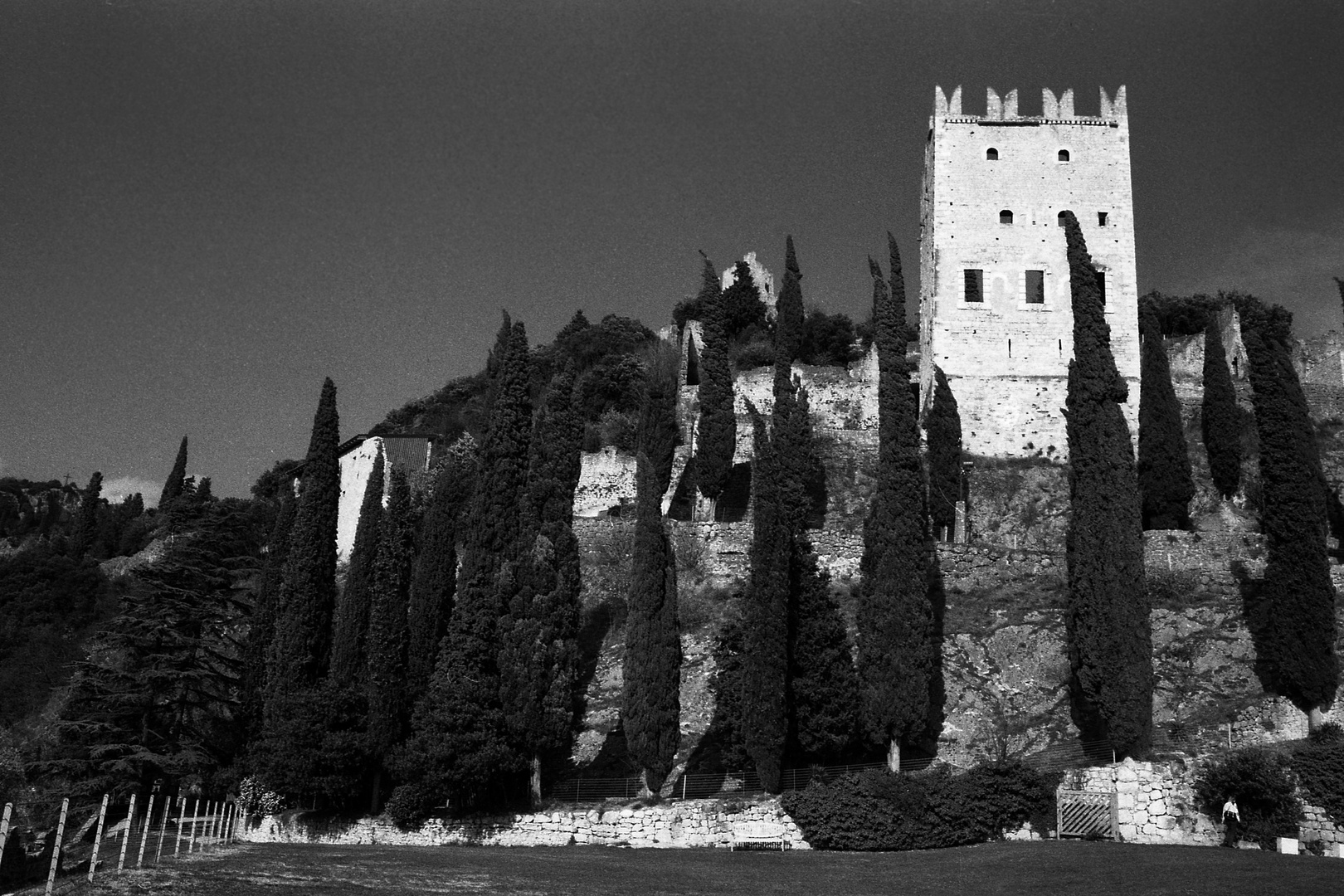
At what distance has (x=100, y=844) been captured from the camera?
84.8 feet

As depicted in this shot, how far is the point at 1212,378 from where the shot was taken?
5309 centimetres

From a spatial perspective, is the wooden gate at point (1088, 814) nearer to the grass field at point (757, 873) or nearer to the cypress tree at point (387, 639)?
the grass field at point (757, 873)

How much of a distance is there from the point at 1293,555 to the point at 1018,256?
21107 millimetres

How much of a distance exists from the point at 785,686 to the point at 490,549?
28.3ft

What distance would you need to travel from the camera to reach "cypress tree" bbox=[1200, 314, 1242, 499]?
50.8 meters

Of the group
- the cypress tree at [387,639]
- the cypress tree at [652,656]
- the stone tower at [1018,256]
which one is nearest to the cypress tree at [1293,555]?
the stone tower at [1018,256]

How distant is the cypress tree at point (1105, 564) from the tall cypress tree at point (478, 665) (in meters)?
13.3

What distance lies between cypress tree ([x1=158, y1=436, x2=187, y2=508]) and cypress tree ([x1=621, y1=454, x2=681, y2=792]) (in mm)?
50683

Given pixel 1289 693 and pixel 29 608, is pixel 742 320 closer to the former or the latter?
pixel 29 608

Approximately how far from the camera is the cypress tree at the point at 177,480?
7693 cm

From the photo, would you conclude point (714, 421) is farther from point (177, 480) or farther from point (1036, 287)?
point (177, 480)

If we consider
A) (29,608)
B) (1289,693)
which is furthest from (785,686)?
(29,608)

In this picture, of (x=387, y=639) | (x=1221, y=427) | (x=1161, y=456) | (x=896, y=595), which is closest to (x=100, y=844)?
(x=387, y=639)

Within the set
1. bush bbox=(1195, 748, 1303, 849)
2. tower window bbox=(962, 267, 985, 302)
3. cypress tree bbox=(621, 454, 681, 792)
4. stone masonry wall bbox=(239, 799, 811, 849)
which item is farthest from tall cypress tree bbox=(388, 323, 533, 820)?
tower window bbox=(962, 267, 985, 302)
